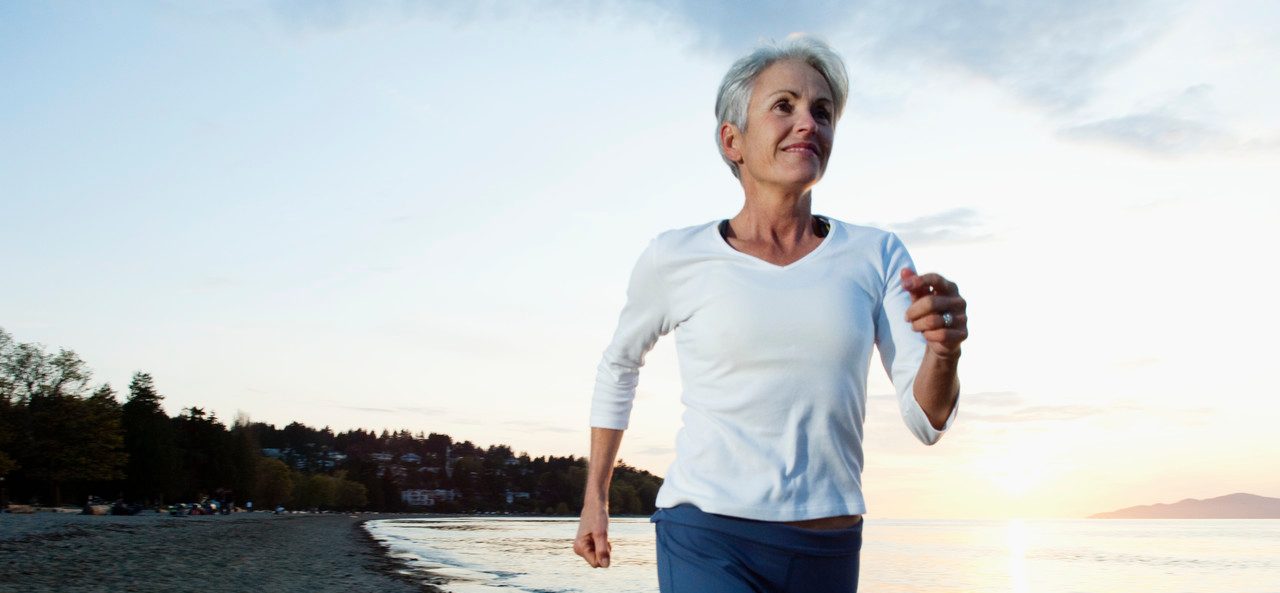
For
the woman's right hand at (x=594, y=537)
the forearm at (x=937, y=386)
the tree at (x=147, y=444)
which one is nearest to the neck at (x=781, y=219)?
the forearm at (x=937, y=386)

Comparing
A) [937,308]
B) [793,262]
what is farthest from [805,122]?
[937,308]

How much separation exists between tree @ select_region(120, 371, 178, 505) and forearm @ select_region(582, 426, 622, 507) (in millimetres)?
85678

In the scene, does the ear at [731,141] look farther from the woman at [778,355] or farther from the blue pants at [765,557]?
the blue pants at [765,557]

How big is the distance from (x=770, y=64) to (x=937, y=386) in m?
0.97

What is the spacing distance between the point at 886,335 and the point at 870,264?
186mm

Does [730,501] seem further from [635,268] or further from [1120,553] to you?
[1120,553]

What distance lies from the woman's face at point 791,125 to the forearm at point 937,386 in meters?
0.59

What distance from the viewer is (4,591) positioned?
16969 mm

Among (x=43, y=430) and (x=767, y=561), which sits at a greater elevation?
(x=43, y=430)

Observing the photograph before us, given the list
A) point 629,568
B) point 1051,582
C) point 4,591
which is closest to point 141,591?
point 4,591

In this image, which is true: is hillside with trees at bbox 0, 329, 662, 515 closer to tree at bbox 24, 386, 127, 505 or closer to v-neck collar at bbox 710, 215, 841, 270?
tree at bbox 24, 386, 127, 505

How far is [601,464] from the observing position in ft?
9.86

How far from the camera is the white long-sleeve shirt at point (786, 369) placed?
248 cm

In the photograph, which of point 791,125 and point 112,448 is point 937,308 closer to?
point 791,125
